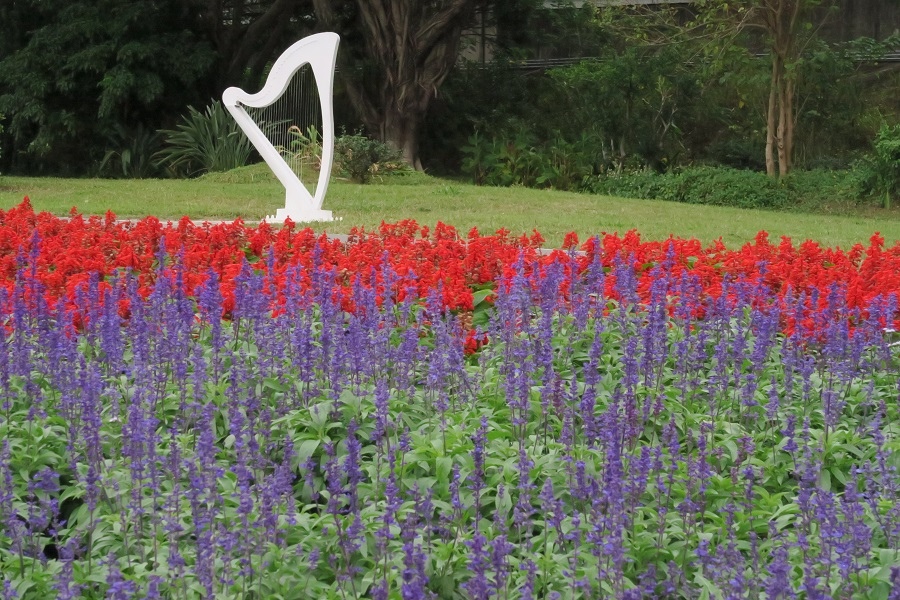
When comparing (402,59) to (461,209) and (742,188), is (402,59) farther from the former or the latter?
(461,209)

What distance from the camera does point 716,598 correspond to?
2.73 metres

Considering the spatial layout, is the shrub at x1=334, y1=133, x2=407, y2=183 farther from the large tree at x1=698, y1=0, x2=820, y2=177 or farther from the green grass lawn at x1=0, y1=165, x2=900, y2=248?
the large tree at x1=698, y1=0, x2=820, y2=177

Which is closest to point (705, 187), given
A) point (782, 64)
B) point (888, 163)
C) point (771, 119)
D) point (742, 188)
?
point (742, 188)

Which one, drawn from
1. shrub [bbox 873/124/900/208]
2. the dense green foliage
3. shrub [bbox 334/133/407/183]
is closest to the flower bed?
shrub [bbox 873/124/900/208]

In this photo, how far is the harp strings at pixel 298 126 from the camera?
58.2 feet

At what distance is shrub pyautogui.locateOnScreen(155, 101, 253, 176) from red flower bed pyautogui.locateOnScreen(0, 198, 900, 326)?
12040 millimetres

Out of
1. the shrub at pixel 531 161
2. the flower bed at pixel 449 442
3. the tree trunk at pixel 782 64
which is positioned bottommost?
the flower bed at pixel 449 442

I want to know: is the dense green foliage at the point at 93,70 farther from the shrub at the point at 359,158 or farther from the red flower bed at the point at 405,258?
the red flower bed at the point at 405,258

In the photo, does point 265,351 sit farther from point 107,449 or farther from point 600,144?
point 600,144

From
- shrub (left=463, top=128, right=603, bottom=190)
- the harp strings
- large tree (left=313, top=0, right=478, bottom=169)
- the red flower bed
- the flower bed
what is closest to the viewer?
the flower bed

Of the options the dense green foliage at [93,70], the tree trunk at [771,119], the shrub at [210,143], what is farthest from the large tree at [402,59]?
the tree trunk at [771,119]

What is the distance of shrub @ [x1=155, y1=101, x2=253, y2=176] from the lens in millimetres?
20156

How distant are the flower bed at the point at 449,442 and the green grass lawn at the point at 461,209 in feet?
16.1

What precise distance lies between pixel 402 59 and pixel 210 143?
3498mm
